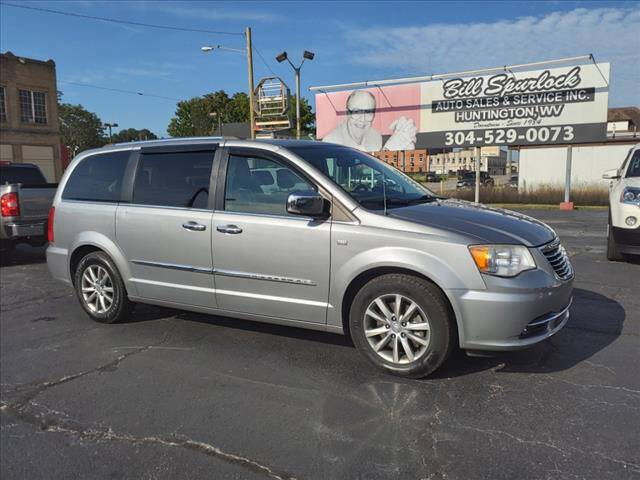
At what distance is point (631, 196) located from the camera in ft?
24.1

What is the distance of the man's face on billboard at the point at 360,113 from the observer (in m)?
23.6

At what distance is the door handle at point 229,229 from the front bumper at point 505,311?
1.82 metres

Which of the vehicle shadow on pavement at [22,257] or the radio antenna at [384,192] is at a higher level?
the radio antenna at [384,192]

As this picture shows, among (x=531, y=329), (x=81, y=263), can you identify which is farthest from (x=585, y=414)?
(x=81, y=263)

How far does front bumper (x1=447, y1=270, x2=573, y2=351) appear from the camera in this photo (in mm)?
3537

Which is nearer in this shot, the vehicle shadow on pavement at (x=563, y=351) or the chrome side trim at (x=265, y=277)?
the vehicle shadow on pavement at (x=563, y=351)

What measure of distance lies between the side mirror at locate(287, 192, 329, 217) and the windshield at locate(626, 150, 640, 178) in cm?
627

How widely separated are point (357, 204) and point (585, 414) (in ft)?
6.79

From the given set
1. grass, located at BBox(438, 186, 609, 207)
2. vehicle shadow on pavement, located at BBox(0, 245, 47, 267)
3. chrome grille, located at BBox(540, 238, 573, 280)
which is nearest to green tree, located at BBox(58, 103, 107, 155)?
grass, located at BBox(438, 186, 609, 207)

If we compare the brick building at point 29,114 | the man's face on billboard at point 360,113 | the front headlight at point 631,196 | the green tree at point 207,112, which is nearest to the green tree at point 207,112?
the green tree at point 207,112

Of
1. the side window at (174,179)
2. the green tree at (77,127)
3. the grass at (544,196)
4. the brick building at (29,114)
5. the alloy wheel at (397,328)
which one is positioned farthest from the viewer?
the green tree at (77,127)

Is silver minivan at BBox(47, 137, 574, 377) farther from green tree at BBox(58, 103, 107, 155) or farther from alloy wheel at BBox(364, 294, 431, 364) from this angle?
green tree at BBox(58, 103, 107, 155)

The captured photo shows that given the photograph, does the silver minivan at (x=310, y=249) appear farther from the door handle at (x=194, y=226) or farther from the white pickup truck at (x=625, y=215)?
the white pickup truck at (x=625, y=215)

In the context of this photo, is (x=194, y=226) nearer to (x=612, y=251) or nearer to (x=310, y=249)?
(x=310, y=249)
